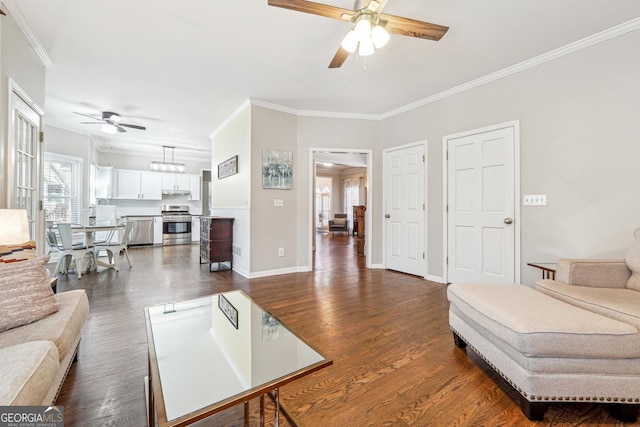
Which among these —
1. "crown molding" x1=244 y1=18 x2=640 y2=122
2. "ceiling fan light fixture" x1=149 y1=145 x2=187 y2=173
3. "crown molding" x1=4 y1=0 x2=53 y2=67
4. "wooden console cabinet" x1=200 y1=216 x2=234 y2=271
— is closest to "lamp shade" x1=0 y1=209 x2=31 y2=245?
"crown molding" x1=4 y1=0 x2=53 y2=67

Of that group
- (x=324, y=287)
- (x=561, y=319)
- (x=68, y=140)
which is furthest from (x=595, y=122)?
(x=68, y=140)

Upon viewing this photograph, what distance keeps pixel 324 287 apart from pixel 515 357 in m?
2.36

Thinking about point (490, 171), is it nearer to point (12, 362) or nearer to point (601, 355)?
point (601, 355)

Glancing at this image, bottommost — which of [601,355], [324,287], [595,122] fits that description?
[324,287]

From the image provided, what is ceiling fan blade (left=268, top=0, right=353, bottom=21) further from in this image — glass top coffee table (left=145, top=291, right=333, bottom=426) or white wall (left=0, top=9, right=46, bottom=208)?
white wall (left=0, top=9, right=46, bottom=208)

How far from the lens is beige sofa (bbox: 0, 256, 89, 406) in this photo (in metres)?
0.94

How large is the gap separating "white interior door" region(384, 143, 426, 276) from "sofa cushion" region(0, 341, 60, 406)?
397 centimetres

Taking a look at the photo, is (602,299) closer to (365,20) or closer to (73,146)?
(365,20)

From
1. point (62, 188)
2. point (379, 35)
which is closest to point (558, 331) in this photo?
point (379, 35)

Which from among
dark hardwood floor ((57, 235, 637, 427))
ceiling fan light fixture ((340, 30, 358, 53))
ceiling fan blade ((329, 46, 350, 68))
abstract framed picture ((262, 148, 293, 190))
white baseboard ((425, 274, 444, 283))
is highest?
ceiling fan blade ((329, 46, 350, 68))

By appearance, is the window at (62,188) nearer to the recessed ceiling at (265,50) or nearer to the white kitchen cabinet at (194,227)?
the recessed ceiling at (265,50)

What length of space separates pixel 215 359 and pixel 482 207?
11.1 ft

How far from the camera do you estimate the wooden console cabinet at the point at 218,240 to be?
4.47 m

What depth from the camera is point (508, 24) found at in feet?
7.82
